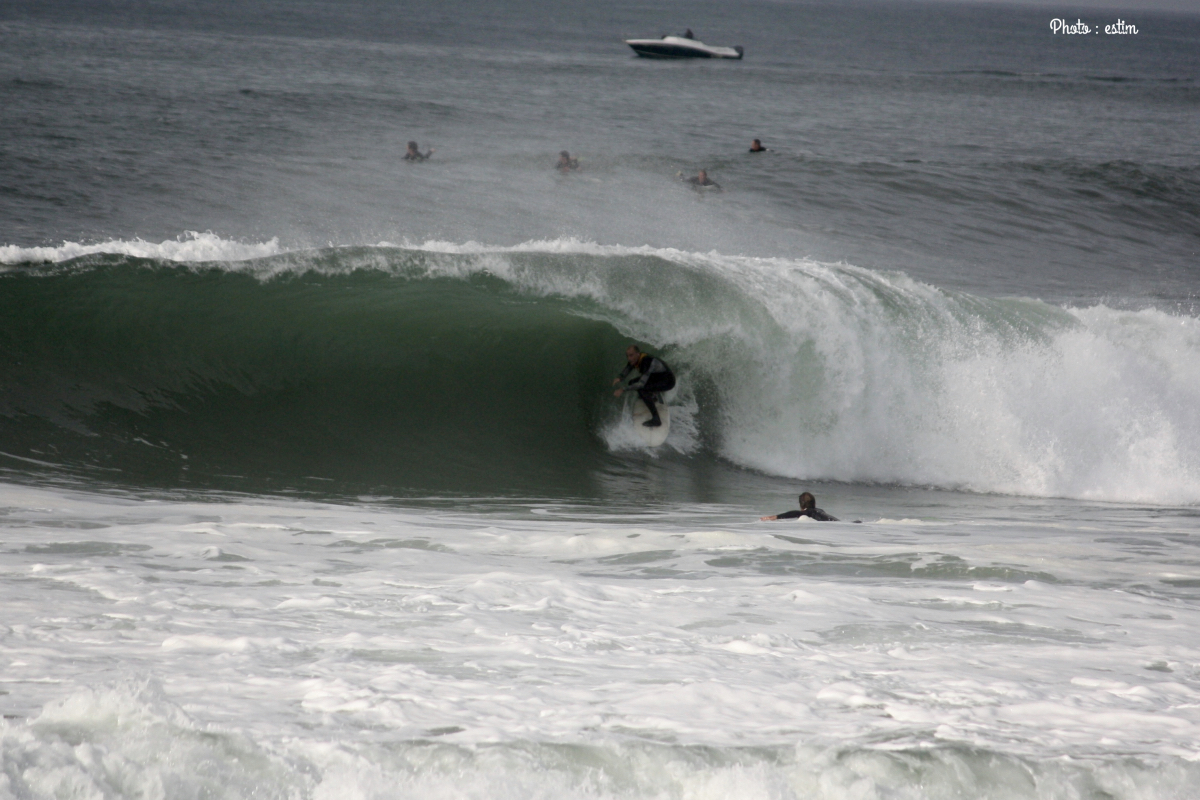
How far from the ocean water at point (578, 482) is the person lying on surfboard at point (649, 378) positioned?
1.03ft

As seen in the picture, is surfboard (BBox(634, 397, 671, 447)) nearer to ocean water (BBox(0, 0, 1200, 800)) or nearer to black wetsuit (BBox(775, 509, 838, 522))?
ocean water (BBox(0, 0, 1200, 800))

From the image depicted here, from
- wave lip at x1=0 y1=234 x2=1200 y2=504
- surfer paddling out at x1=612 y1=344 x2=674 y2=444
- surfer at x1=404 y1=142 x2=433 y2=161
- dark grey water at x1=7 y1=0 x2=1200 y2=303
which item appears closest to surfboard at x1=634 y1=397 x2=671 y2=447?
surfer paddling out at x1=612 y1=344 x2=674 y2=444

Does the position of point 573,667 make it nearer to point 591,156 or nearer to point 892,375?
point 892,375

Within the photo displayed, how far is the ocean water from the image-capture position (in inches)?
102

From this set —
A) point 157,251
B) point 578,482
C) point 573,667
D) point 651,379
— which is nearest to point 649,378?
point 651,379

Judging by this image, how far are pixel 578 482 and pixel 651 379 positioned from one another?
4.87 ft

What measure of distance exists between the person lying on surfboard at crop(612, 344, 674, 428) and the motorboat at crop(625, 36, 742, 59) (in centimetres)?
6191

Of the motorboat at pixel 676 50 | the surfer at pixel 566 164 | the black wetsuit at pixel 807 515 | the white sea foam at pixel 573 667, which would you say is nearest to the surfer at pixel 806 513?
the black wetsuit at pixel 807 515

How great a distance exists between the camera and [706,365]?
33.2 feet

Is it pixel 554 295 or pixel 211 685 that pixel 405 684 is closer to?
pixel 211 685

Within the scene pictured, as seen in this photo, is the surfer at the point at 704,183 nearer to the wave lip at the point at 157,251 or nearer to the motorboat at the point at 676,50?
the wave lip at the point at 157,251

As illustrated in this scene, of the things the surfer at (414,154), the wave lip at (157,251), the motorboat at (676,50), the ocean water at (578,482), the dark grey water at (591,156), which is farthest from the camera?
the motorboat at (676,50)

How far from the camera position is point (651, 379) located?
9.32 metres

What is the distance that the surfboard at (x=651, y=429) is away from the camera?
9.42 m
